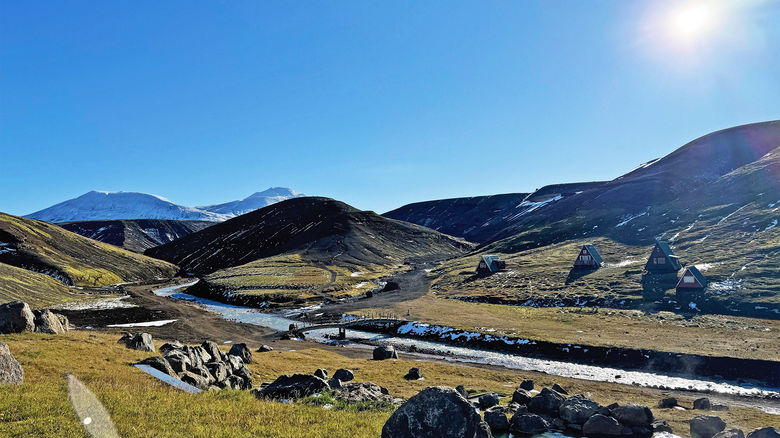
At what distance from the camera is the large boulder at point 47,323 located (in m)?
36.6

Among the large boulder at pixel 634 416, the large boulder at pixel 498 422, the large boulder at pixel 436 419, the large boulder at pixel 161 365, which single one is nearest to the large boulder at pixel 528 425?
the large boulder at pixel 498 422

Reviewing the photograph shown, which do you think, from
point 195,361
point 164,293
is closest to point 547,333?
point 195,361

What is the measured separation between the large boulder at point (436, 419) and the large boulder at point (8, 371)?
56.3 feet

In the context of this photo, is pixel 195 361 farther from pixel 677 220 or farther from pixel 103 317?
pixel 677 220

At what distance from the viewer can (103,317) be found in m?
89.9

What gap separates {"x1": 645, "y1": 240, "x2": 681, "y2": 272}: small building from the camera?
98.9m

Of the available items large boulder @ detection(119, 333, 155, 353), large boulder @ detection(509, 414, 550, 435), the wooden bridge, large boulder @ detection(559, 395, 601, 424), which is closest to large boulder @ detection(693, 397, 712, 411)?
large boulder @ detection(559, 395, 601, 424)

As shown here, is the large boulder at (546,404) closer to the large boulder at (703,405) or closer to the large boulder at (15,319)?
the large boulder at (703,405)

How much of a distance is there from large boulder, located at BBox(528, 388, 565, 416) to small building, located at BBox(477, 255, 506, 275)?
11691 cm

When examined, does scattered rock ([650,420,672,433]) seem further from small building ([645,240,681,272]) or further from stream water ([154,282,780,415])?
small building ([645,240,681,272])

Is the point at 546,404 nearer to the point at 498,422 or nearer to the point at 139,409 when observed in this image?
the point at 498,422

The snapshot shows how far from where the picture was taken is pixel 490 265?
146 metres

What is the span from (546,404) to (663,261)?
9271 centimetres

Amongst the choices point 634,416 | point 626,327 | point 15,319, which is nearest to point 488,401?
point 634,416
